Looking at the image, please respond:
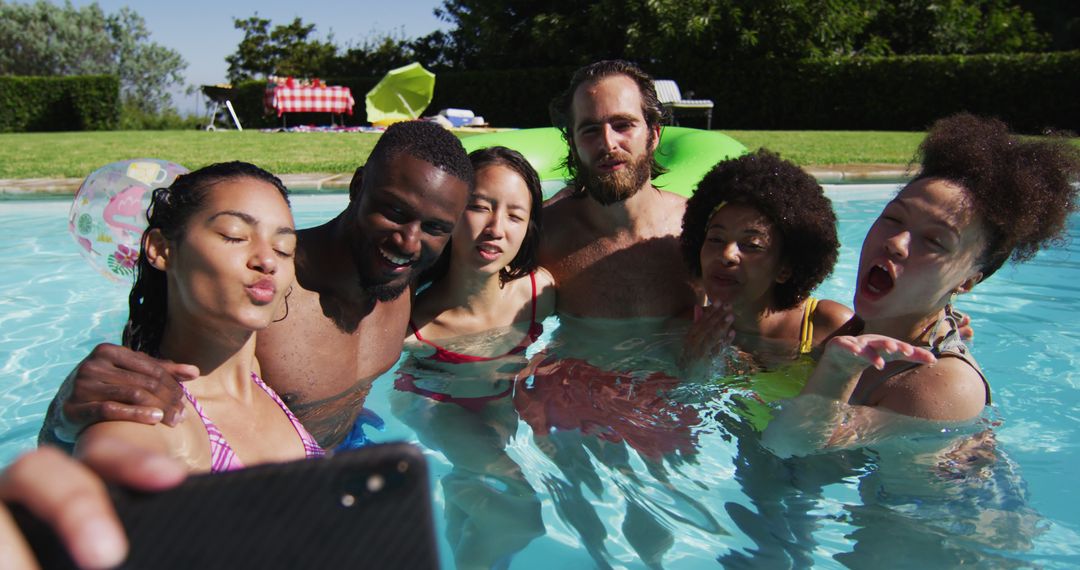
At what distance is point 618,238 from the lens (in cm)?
416

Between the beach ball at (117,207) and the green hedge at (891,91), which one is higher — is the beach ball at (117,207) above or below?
below

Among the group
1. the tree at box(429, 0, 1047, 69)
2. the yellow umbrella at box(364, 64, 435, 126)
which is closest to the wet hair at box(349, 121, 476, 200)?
the yellow umbrella at box(364, 64, 435, 126)

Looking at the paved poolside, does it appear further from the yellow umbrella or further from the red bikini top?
the yellow umbrella

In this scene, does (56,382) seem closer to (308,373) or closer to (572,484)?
(308,373)

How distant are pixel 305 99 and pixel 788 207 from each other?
67.0 feet

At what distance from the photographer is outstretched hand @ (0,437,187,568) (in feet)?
2.18

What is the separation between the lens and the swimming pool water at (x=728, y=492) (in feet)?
8.39

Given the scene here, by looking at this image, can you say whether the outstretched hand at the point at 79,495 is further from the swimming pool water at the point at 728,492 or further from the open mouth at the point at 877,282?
the open mouth at the point at 877,282

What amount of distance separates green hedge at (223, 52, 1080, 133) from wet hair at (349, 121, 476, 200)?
727 inches

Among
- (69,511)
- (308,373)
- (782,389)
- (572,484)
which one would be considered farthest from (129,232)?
(69,511)

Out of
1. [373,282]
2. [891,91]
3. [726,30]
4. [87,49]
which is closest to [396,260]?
[373,282]

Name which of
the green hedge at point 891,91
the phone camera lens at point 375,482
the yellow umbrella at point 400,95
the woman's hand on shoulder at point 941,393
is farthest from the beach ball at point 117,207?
the green hedge at point 891,91

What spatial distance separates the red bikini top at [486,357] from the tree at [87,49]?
4276 cm

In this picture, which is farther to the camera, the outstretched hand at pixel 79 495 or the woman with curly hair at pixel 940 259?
the woman with curly hair at pixel 940 259
